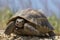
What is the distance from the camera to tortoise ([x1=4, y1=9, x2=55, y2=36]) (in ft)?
9.68

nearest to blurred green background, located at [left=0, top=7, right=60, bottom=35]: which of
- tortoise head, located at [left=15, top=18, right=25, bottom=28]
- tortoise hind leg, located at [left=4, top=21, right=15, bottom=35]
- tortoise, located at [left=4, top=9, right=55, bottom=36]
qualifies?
tortoise, located at [left=4, top=9, right=55, bottom=36]

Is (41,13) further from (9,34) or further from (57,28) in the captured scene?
(57,28)

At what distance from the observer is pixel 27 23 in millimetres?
2996

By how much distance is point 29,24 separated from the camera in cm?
299

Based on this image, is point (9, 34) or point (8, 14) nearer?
point (9, 34)

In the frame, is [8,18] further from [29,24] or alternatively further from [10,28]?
[29,24]

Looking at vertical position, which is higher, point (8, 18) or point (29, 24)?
point (8, 18)

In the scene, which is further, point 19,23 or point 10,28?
point 10,28

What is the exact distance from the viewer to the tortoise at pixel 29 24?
9.68ft

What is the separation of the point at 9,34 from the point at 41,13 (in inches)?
21.5

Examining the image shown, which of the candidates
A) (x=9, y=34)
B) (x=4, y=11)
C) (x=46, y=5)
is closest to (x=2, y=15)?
(x=4, y=11)

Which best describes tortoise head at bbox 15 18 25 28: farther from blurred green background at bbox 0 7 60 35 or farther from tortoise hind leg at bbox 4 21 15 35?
blurred green background at bbox 0 7 60 35

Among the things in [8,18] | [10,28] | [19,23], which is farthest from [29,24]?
[8,18]

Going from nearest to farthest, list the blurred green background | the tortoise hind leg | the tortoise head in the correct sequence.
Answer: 1. the tortoise head
2. the tortoise hind leg
3. the blurred green background
